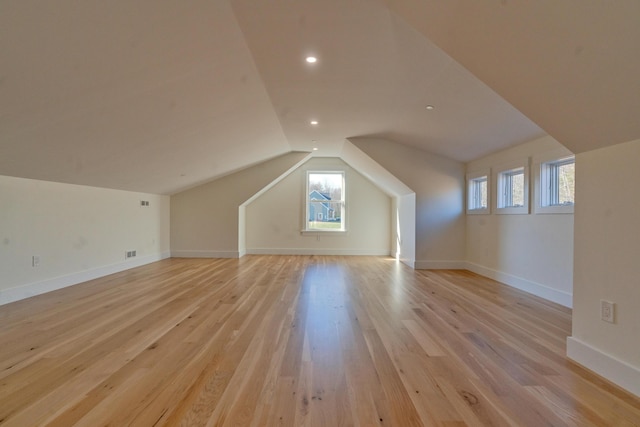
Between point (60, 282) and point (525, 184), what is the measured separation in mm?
6296

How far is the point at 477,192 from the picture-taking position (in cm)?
606

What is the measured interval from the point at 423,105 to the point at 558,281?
2599 mm

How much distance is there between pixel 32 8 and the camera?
69.4 inches

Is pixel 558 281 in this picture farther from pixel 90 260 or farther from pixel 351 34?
pixel 90 260

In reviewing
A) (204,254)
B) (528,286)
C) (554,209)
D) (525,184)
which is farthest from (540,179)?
(204,254)

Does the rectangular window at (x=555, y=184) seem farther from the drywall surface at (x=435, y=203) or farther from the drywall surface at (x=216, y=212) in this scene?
the drywall surface at (x=216, y=212)

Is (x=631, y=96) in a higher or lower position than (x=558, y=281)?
higher

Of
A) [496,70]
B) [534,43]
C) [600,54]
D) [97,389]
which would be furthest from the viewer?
[496,70]

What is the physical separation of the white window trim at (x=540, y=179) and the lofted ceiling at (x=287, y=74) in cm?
40

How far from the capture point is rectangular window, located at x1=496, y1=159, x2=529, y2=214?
14.6 ft

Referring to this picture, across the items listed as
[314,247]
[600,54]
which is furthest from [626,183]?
[314,247]

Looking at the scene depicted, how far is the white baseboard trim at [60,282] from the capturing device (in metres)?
3.58

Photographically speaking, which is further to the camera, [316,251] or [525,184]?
[316,251]

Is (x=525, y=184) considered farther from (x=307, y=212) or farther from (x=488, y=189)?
(x=307, y=212)
